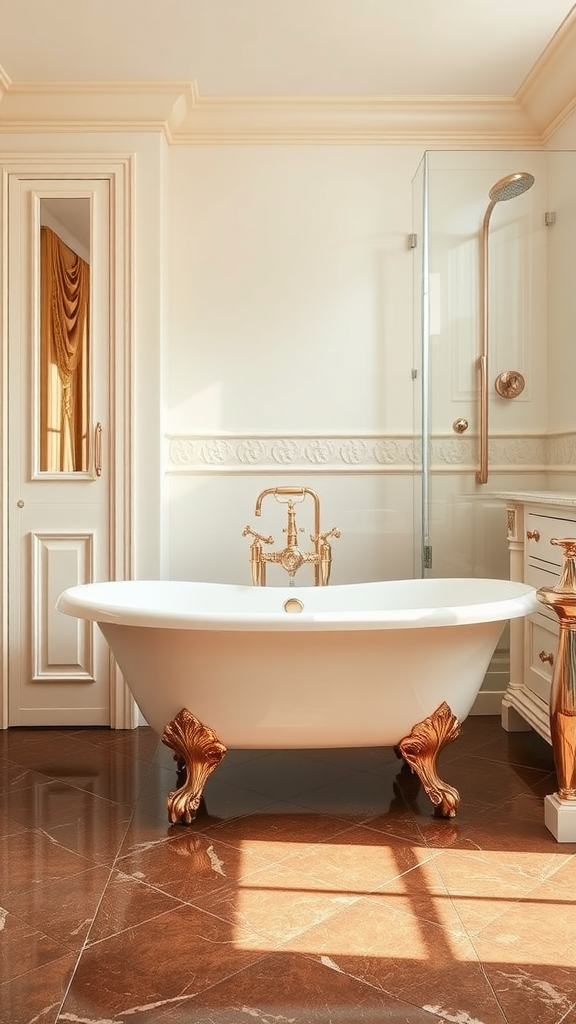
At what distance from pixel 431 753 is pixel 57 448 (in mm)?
1862

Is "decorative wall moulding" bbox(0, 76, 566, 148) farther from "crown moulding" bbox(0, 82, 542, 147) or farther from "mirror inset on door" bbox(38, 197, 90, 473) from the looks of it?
"mirror inset on door" bbox(38, 197, 90, 473)

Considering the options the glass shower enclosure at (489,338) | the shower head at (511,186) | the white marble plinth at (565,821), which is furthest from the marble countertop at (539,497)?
the shower head at (511,186)

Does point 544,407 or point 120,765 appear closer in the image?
point 120,765

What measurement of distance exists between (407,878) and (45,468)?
2086mm

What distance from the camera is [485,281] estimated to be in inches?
126

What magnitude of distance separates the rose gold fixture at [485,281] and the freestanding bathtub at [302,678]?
983 mm

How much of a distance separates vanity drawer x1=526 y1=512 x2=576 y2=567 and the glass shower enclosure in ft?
0.97

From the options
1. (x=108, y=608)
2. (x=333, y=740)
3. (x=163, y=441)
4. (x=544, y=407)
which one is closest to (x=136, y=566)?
(x=163, y=441)

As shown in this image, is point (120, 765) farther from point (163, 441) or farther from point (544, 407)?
point (544, 407)

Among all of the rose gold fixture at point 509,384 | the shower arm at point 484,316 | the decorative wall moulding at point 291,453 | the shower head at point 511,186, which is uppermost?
the shower head at point 511,186

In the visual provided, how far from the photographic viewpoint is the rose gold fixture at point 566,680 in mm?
2256

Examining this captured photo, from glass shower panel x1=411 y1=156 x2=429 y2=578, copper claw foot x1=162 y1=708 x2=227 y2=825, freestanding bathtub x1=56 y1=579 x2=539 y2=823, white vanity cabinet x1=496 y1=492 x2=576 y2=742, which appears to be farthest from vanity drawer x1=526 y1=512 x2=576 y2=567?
copper claw foot x1=162 y1=708 x2=227 y2=825

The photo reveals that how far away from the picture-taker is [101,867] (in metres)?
2.10

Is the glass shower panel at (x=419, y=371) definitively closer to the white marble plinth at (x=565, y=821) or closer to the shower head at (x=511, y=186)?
the shower head at (x=511, y=186)
